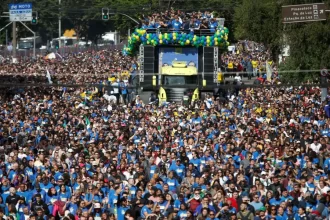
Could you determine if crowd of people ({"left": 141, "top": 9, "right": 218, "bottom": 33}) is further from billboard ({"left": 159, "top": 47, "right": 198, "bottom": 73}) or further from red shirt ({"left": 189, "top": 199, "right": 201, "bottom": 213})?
red shirt ({"left": 189, "top": 199, "right": 201, "bottom": 213})

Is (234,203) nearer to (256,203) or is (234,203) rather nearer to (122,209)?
(256,203)

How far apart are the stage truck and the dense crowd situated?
6.72 metres

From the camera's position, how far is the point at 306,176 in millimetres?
21484

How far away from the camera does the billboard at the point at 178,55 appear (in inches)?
1823

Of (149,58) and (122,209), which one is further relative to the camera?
(149,58)

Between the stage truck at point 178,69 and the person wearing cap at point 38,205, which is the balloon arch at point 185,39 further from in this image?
the person wearing cap at point 38,205

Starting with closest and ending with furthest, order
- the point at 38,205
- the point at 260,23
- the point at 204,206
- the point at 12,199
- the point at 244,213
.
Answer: the point at 244,213
the point at 204,206
the point at 38,205
the point at 12,199
the point at 260,23

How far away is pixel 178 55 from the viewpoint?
46.6 m

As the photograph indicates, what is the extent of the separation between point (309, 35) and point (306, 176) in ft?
89.6

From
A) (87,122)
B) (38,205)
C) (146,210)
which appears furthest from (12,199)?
(87,122)

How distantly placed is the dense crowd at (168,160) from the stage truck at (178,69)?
672cm

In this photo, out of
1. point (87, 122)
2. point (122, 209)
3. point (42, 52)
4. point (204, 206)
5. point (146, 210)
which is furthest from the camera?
point (42, 52)

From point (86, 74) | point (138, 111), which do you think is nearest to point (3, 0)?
point (86, 74)

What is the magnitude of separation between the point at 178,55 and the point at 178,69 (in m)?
1.44
